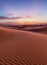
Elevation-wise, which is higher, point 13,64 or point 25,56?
point 25,56

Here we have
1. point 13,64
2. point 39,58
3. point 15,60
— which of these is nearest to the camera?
point 13,64

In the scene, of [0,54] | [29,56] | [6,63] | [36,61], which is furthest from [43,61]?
[0,54]

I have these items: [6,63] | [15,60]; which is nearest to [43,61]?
[15,60]

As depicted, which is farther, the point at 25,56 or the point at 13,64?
the point at 25,56

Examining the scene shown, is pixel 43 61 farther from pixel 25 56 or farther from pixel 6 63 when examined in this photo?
pixel 6 63

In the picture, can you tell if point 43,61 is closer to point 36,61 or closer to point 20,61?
point 36,61

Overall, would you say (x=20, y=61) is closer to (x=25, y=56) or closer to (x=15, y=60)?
(x=15, y=60)

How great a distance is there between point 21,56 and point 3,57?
3.35 feet

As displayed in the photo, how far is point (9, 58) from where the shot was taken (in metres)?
6.85

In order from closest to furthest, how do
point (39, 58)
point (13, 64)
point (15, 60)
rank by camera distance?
point (13, 64) → point (15, 60) → point (39, 58)

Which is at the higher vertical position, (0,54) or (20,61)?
(0,54)

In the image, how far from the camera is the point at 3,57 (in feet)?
22.8

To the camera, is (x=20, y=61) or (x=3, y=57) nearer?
(x=20, y=61)

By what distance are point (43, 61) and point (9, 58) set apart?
184 centimetres
